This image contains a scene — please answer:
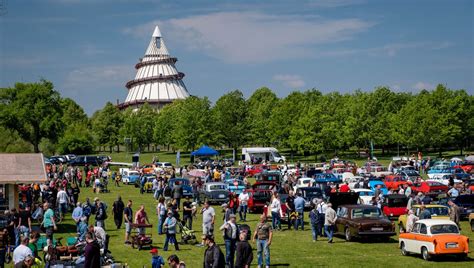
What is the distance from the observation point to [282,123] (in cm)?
9675

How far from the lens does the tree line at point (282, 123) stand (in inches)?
3455

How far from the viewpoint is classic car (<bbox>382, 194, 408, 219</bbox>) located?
3052 centimetres

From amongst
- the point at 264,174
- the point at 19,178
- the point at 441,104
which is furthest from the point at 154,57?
the point at 19,178

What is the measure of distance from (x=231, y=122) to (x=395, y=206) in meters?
70.8

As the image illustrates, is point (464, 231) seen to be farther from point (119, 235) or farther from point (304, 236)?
point (119, 235)

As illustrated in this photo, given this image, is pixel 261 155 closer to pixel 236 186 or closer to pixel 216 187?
pixel 236 186

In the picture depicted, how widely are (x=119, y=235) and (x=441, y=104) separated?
230 ft

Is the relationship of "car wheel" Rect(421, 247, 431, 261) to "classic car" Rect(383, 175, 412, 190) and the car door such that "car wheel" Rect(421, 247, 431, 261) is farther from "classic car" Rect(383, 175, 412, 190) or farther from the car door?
"classic car" Rect(383, 175, 412, 190)

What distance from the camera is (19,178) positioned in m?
27.5

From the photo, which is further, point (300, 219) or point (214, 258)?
point (300, 219)

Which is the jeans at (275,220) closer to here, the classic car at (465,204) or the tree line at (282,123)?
the classic car at (465,204)

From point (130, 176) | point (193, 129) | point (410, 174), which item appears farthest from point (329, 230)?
point (193, 129)

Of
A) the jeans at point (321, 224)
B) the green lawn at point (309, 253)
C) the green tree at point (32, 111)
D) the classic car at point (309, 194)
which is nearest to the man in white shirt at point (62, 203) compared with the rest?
the green lawn at point (309, 253)

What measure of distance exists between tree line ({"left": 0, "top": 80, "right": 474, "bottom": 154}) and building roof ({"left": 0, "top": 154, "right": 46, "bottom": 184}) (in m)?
60.6
